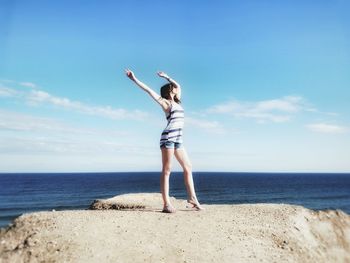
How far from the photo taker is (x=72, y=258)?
22.2ft

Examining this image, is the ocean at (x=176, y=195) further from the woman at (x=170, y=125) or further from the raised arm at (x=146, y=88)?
the raised arm at (x=146, y=88)

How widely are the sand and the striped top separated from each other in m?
1.86

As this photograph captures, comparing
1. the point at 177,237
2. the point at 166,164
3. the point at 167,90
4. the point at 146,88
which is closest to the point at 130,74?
the point at 146,88

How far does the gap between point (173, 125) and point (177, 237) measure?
2.54 meters

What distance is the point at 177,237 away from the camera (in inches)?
297

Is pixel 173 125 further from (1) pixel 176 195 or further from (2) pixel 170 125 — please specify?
(1) pixel 176 195

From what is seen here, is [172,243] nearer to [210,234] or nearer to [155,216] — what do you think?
[210,234]

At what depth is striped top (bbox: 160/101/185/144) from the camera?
8.62 m

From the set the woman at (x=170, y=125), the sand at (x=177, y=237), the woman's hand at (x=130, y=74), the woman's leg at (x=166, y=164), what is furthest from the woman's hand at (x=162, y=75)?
the sand at (x=177, y=237)

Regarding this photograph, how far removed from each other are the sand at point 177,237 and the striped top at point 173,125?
186cm

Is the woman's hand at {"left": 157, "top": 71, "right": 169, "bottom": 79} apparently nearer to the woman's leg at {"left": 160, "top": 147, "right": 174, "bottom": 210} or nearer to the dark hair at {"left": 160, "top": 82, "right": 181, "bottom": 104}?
the dark hair at {"left": 160, "top": 82, "right": 181, "bottom": 104}

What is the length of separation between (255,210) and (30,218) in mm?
5672

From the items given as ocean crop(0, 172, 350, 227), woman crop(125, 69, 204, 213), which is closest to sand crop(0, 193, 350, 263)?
woman crop(125, 69, 204, 213)

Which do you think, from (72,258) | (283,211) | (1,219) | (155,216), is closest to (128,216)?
(155,216)
